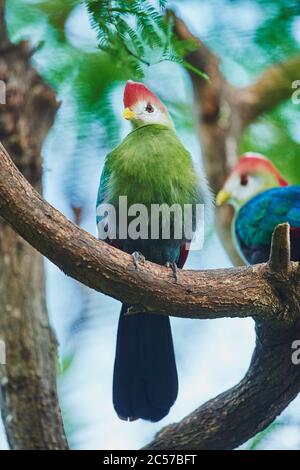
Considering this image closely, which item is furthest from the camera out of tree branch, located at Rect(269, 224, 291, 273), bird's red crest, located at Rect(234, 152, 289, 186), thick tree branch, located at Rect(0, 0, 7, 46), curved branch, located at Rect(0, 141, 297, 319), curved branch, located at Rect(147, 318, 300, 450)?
bird's red crest, located at Rect(234, 152, 289, 186)

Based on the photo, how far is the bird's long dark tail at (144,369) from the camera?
3.62m

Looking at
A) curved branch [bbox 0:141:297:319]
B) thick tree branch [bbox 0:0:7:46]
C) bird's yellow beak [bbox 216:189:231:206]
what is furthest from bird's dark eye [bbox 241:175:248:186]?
curved branch [bbox 0:141:297:319]

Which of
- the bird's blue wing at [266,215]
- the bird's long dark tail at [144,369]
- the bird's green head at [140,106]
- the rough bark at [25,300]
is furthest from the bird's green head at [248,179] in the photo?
the bird's long dark tail at [144,369]

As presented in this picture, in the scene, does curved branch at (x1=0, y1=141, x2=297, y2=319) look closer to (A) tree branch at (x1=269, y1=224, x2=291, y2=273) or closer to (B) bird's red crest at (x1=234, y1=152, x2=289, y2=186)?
(A) tree branch at (x1=269, y1=224, x2=291, y2=273)

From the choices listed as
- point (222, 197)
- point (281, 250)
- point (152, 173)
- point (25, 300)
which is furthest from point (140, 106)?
point (222, 197)

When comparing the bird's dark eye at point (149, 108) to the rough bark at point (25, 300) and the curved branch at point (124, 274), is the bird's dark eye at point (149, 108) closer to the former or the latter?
the rough bark at point (25, 300)

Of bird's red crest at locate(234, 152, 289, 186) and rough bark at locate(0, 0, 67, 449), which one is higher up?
bird's red crest at locate(234, 152, 289, 186)

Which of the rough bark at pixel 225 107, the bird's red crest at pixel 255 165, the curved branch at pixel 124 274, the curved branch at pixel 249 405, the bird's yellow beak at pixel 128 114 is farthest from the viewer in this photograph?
the rough bark at pixel 225 107

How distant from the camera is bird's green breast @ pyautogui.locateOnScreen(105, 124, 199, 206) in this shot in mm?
3562

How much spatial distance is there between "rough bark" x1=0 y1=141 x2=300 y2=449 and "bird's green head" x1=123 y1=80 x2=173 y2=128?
1048 mm

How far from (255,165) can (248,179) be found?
0.19m

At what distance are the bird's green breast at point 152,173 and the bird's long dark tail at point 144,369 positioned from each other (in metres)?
0.56

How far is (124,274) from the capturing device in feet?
9.41

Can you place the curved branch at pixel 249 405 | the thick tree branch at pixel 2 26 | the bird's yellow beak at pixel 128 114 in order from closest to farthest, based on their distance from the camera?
1. the curved branch at pixel 249 405
2. the bird's yellow beak at pixel 128 114
3. the thick tree branch at pixel 2 26
